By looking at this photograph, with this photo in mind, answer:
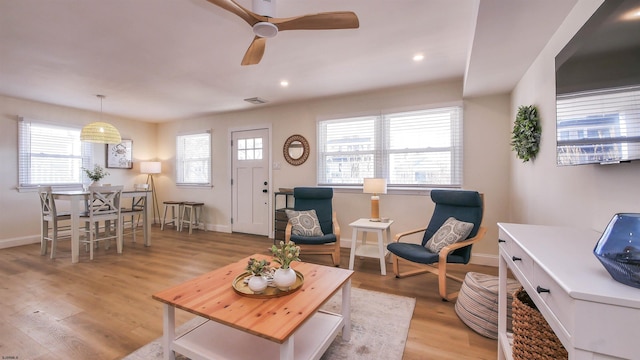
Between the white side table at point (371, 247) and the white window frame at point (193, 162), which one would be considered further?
the white window frame at point (193, 162)

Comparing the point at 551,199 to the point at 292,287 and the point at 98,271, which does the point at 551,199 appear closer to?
the point at 292,287

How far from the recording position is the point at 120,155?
5.62 m

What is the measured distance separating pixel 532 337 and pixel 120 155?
6.88 m

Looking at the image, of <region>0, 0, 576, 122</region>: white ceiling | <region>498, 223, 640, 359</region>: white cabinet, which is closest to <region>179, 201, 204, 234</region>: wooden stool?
<region>0, 0, 576, 122</region>: white ceiling

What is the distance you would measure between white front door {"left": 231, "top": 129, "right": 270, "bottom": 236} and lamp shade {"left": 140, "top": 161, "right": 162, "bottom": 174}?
1.90 m

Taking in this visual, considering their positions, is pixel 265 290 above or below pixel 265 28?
below

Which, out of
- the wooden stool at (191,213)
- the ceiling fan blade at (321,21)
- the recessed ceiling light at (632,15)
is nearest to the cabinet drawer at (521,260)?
the recessed ceiling light at (632,15)

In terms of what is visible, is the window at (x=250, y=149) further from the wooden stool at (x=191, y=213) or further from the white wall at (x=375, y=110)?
the wooden stool at (x=191, y=213)

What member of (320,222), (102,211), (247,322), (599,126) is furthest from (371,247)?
(102,211)

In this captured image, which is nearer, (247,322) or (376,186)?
(247,322)

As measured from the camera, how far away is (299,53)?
2744mm

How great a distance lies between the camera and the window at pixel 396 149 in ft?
11.8

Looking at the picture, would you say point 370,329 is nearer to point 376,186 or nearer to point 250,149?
point 376,186

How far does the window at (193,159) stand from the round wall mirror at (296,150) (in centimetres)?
198
